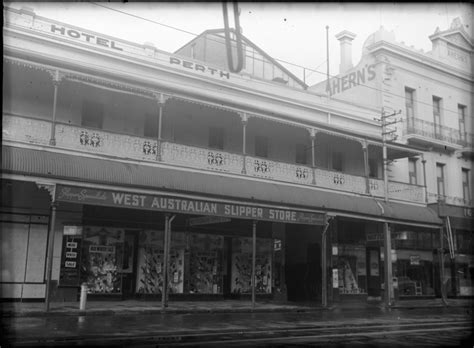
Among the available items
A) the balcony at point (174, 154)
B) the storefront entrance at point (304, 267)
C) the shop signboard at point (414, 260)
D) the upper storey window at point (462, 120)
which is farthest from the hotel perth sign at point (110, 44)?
the upper storey window at point (462, 120)

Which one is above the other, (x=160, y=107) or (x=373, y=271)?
(x=160, y=107)

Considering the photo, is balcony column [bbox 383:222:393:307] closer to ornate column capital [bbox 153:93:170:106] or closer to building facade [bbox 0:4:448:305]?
building facade [bbox 0:4:448:305]

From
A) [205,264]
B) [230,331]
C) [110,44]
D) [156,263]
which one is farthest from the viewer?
[205,264]

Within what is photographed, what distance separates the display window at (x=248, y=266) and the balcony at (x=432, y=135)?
1057 centimetres

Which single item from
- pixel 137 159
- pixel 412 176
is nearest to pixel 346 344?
pixel 137 159

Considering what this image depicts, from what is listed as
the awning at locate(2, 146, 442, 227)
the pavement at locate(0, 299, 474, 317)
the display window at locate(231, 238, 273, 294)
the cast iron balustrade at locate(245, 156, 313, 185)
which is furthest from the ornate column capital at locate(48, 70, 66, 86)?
the display window at locate(231, 238, 273, 294)

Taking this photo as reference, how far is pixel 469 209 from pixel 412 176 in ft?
11.2

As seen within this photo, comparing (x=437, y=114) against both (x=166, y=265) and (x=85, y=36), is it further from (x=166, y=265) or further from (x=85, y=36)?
(x=166, y=265)

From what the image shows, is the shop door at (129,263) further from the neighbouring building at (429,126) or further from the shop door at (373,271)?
the neighbouring building at (429,126)

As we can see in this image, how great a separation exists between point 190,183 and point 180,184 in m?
0.41

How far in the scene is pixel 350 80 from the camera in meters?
30.2

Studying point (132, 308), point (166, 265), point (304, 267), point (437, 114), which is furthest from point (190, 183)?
point (437, 114)

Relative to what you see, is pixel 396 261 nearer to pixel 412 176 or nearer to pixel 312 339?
pixel 412 176

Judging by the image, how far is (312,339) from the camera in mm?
10922
